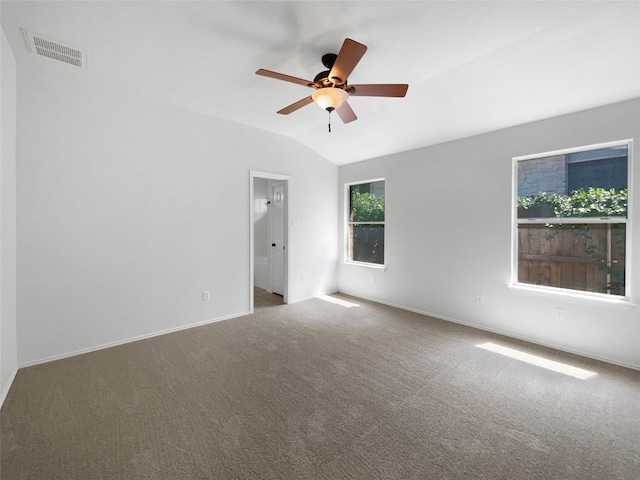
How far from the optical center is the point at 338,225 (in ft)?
18.6

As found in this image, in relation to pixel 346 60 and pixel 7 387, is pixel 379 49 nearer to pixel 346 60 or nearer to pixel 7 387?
pixel 346 60

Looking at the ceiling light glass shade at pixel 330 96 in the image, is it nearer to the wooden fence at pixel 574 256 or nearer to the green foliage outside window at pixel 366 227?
the wooden fence at pixel 574 256

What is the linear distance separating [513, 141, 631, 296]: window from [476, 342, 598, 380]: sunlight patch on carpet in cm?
86


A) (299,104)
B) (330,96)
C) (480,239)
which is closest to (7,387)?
(299,104)

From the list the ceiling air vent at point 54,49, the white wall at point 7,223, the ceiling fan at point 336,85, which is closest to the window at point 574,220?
the ceiling fan at point 336,85

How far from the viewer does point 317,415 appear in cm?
206

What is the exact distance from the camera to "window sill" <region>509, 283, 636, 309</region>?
276 cm

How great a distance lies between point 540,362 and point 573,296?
2.65ft

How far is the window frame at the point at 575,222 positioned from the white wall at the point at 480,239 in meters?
0.05

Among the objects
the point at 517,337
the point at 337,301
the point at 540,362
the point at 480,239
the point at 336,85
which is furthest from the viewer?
the point at 337,301

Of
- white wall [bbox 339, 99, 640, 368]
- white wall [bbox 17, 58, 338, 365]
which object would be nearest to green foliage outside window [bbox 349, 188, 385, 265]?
white wall [bbox 339, 99, 640, 368]

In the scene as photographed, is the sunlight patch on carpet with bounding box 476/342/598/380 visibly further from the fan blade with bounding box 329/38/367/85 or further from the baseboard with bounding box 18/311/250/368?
the baseboard with bounding box 18/311/250/368

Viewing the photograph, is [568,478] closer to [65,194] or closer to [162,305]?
[162,305]

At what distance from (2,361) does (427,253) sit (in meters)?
4.64
